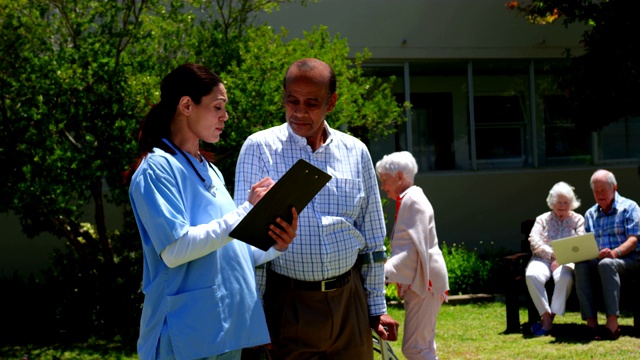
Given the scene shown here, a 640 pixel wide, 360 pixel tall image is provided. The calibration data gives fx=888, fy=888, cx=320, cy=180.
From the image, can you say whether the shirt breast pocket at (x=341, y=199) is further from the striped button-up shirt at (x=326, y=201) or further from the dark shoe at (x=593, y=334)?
the dark shoe at (x=593, y=334)

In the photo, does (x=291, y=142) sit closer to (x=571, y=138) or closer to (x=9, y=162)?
(x=9, y=162)

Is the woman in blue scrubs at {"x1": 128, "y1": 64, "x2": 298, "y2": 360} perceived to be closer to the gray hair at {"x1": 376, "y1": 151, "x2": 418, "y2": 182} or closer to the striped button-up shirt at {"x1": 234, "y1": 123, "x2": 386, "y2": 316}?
the striped button-up shirt at {"x1": 234, "y1": 123, "x2": 386, "y2": 316}

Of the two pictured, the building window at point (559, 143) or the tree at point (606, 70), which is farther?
the building window at point (559, 143)

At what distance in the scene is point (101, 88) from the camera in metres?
8.69

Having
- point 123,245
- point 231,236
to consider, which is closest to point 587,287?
point 123,245

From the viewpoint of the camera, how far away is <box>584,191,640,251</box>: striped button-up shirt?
31.6 ft

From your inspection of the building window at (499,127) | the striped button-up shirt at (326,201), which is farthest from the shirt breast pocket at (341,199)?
the building window at (499,127)

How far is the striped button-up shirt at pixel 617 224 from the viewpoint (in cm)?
963

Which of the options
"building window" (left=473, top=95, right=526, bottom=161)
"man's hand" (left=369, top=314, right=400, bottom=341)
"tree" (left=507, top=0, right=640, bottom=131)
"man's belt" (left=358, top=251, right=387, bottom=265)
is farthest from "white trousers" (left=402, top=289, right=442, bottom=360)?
"building window" (left=473, top=95, right=526, bottom=161)

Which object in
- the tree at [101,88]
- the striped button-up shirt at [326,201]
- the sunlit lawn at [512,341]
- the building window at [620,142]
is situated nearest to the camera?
the striped button-up shirt at [326,201]

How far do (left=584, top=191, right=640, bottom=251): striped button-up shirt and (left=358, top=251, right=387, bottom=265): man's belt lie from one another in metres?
6.14

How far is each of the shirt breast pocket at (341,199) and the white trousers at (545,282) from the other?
583 centimetres

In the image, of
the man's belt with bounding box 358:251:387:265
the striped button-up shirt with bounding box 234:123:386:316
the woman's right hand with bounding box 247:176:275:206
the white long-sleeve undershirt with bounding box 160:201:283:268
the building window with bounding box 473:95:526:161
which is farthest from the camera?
the building window with bounding box 473:95:526:161

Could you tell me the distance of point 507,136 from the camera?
50.1ft
